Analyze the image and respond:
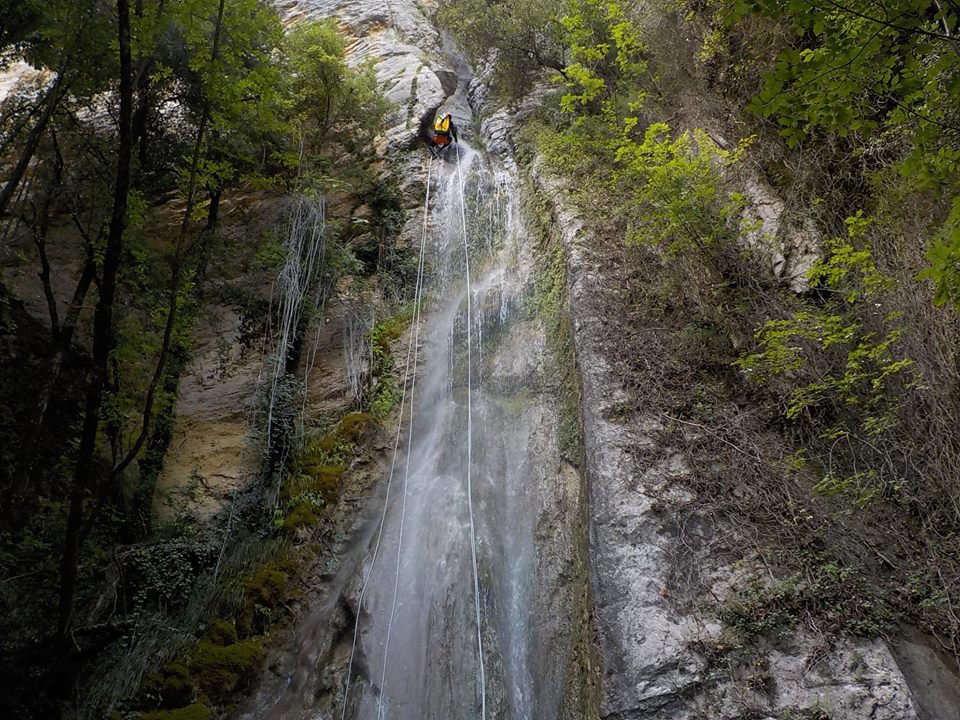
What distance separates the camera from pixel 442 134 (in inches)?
510

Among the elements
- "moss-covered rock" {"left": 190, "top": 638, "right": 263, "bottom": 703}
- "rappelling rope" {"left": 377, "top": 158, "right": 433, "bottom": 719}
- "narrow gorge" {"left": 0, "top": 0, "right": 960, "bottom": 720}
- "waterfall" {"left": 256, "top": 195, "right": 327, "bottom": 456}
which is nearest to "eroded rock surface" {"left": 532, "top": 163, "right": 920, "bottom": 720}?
"narrow gorge" {"left": 0, "top": 0, "right": 960, "bottom": 720}

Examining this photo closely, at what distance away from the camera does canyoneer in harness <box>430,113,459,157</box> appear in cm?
1289

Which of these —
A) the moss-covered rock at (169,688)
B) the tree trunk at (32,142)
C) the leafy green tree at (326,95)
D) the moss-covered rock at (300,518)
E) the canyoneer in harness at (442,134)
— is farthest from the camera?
the canyoneer in harness at (442,134)

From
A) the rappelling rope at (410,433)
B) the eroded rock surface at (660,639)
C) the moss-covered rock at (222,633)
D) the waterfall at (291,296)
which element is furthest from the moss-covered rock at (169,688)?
the eroded rock surface at (660,639)

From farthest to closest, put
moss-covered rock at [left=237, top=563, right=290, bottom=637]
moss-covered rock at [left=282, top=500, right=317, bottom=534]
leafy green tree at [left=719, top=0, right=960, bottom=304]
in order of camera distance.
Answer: moss-covered rock at [left=282, top=500, right=317, bottom=534] → moss-covered rock at [left=237, top=563, right=290, bottom=637] → leafy green tree at [left=719, top=0, right=960, bottom=304]

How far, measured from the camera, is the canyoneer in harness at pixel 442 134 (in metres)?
12.9

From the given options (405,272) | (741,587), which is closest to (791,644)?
(741,587)

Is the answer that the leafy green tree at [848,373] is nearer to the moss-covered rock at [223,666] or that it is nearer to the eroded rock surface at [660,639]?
the eroded rock surface at [660,639]

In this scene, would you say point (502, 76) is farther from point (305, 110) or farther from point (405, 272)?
point (405, 272)

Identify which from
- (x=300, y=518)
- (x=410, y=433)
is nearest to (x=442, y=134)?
(x=410, y=433)

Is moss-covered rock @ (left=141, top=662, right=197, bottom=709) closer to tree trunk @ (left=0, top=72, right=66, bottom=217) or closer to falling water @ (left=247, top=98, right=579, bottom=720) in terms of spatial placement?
falling water @ (left=247, top=98, right=579, bottom=720)

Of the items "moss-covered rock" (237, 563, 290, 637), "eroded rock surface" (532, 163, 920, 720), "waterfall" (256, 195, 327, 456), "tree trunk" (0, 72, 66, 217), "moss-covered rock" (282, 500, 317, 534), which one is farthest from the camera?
"waterfall" (256, 195, 327, 456)

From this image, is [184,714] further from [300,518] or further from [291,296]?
[291,296]

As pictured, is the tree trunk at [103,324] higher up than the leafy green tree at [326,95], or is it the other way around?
the leafy green tree at [326,95]
